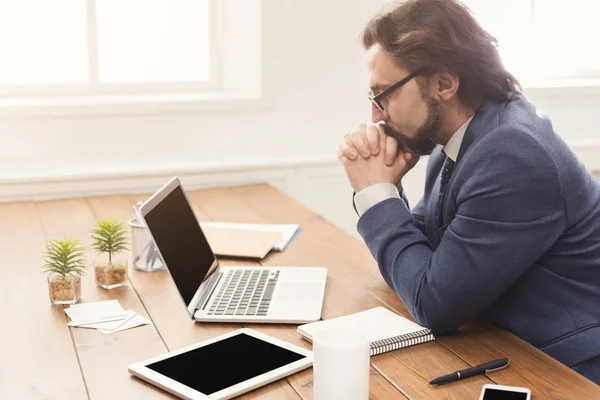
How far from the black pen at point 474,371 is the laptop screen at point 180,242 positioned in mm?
532

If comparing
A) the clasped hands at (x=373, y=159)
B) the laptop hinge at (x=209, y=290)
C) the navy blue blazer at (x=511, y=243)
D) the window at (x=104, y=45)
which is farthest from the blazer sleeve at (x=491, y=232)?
the window at (x=104, y=45)

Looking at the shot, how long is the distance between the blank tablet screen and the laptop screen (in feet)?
0.64

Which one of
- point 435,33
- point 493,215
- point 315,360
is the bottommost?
point 315,360

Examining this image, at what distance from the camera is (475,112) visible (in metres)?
1.65

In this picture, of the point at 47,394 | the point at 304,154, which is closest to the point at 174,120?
the point at 304,154

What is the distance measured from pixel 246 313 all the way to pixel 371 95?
21.2 inches

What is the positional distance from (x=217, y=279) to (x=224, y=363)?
460mm

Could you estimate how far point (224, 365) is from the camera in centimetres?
129

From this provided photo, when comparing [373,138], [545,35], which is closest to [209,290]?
[373,138]

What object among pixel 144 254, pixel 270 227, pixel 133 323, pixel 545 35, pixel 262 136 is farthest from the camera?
pixel 545 35

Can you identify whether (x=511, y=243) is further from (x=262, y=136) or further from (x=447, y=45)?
(x=262, y=136)

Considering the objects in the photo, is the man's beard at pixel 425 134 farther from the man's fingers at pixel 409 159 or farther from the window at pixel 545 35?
the window at pixel 545 35

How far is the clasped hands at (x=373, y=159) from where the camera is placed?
5.52ft

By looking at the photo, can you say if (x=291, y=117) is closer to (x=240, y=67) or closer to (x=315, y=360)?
(x=240, y=67)
